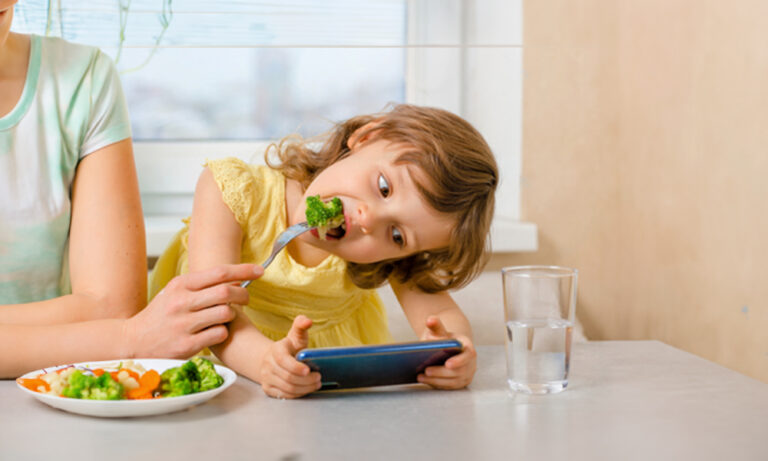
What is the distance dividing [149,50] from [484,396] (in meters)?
1.48

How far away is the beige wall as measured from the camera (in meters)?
1.39

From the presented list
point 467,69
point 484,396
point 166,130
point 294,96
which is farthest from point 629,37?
point 484,396

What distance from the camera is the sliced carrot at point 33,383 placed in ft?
2.67

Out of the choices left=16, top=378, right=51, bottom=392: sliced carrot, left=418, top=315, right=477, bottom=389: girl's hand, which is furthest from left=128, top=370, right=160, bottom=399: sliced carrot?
left=418, top=315, right=477, bottom=389: girl's hand

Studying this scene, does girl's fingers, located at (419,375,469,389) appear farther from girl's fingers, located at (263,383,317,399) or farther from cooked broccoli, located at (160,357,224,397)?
cooked broccoli, located at (160,357,224,397)

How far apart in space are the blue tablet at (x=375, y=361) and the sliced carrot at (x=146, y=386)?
15cm

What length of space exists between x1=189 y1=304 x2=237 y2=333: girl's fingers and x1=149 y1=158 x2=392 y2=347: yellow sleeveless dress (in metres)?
0.30

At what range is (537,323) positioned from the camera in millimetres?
890

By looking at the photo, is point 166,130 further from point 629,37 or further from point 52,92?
point 629,37

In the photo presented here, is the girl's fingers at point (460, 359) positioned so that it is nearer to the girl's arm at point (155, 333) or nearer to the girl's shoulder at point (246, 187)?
the girl's arm at point (155, 333)

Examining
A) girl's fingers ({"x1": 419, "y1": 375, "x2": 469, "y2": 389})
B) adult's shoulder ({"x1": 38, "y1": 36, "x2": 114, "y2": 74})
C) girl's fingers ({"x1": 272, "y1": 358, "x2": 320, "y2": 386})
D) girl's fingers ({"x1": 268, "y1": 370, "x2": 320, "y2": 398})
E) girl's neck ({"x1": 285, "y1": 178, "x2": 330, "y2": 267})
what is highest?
adult's shoulder ({"x1": 38, "y1": 36, "x2": 114, "y2": 74})

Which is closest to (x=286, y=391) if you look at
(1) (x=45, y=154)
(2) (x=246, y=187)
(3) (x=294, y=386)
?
(3) (x=294, y=386)

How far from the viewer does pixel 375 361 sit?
2.80ft

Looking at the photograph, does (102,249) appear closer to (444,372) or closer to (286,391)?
(286,391)
